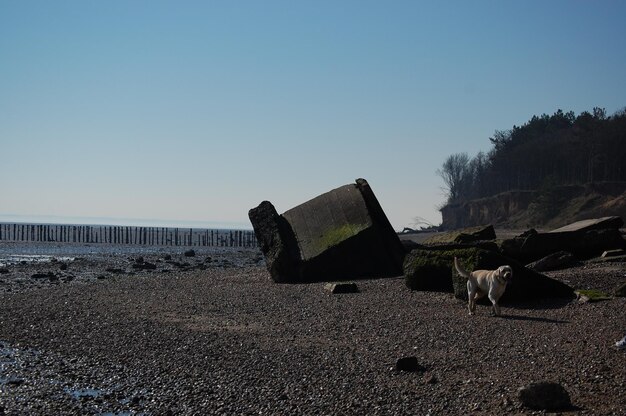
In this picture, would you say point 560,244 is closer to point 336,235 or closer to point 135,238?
point 336,235

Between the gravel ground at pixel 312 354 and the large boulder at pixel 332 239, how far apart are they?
134 inches

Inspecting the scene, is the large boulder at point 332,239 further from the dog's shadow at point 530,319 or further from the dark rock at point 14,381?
the dark rock at point 14,381

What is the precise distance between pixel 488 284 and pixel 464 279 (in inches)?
49.6

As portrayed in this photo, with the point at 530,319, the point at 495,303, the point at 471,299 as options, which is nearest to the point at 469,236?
the point at 471,299

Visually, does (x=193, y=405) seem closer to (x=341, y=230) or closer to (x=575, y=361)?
(x=575, y=361)

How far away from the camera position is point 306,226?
74.6 feet

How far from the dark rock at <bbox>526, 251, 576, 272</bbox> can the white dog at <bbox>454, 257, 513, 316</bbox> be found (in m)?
5.12

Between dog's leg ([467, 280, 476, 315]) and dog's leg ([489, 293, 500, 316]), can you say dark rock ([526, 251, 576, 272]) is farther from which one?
dog's leg ([489, 293, 500, 316])

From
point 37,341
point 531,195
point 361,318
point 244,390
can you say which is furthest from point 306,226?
point 531,195

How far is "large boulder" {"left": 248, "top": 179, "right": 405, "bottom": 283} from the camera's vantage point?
21.2m

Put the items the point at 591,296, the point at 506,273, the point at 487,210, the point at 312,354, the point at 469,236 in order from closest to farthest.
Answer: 1. the point at 312,354
2. the point at 506,273
3. the point at 591,296
4. the point at 469,236
5. the point at 487,210

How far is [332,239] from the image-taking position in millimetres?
21609

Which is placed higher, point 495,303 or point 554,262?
point 554,262

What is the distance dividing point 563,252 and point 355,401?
11.7 metres
